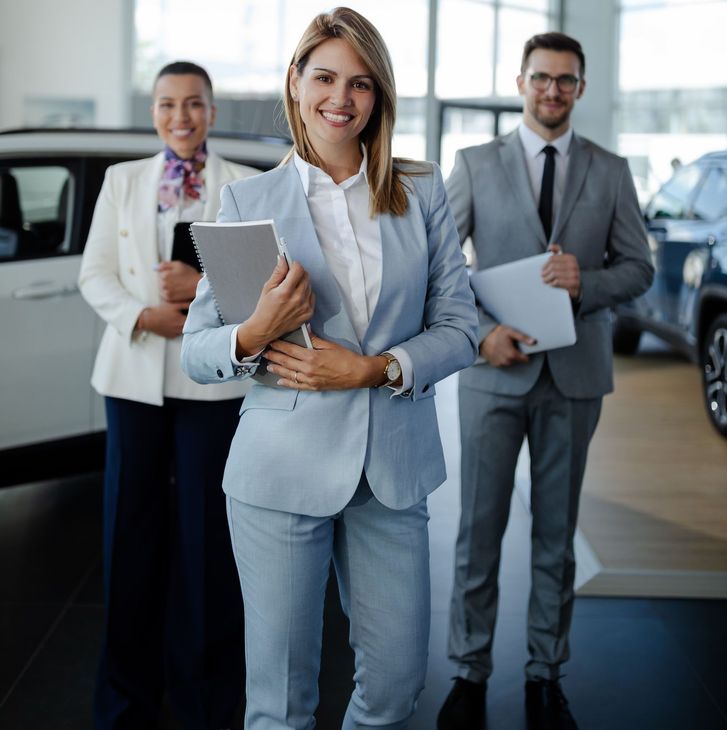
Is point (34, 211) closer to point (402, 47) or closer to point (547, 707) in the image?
point (547, 707)

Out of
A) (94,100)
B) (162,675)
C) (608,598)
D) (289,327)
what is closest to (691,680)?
(608,598)

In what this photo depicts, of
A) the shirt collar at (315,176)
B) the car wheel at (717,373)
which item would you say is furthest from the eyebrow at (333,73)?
the car wheel at (717,373)

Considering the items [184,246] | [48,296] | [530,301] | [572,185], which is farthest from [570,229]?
[48,296]

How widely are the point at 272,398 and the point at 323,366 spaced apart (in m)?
0.15

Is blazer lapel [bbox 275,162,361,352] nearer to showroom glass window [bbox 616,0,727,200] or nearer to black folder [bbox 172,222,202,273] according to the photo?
black folder [bbox 172,222,202,273]

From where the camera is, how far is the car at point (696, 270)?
6.03 meters

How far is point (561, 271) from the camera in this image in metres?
2.69

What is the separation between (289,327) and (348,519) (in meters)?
0.39

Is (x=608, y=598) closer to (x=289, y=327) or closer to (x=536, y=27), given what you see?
(x=289, y=327)

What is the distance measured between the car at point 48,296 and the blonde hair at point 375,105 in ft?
7.61

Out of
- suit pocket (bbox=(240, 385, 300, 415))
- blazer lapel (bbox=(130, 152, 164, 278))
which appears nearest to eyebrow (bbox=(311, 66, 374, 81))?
suit pocket (bbox=(240, 385, 300, 415))

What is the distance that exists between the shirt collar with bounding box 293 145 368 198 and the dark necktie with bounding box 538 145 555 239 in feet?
3.28

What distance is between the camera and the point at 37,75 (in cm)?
1159

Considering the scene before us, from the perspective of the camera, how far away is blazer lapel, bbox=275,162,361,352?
1862 millimetres
